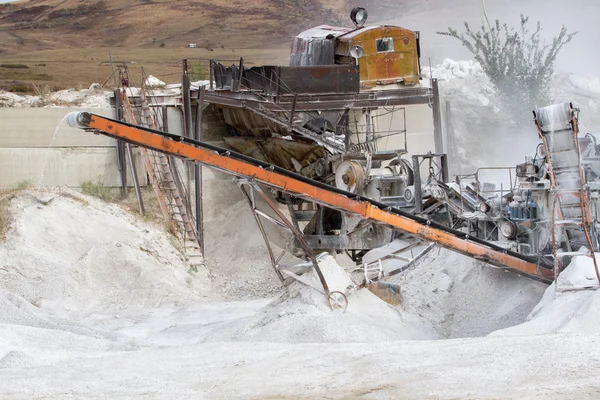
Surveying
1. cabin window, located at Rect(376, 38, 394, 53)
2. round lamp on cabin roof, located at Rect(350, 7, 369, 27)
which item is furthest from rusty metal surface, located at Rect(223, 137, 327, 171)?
round lamp on cabin roof, located at Rect(350, 7, 369, 27)

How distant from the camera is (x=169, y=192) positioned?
24.9 m

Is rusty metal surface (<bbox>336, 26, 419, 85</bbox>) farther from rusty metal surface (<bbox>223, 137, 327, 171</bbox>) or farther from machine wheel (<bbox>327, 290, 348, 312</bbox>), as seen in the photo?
machine wheel (<bbox>327, 290, 348, 312</bbox>)

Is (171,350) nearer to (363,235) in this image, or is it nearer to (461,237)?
(461,237)

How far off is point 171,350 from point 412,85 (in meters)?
17.2

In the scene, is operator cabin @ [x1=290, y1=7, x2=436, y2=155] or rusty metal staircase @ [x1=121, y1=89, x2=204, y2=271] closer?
rusty metal staircase @ [x1=121, y1=89, x2=204, y2=271]

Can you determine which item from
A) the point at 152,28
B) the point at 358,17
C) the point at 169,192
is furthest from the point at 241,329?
the point at 152,28

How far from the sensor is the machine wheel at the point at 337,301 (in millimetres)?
15711

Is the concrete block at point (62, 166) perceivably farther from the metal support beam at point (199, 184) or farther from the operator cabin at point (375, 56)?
the operator cabin at point (375, 56)

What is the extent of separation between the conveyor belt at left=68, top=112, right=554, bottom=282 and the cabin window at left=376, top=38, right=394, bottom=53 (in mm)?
13079

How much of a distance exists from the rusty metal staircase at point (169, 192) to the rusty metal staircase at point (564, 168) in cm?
1066

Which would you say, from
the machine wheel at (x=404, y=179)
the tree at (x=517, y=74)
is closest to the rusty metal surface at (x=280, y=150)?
the machine wheel at (x=404, y=179)

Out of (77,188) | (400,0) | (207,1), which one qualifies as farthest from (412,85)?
(400,0)

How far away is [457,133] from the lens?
42031 millimetres

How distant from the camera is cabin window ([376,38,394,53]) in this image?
28938mm
